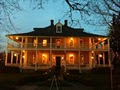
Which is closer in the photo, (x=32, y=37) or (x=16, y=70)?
(x=16, y=70)

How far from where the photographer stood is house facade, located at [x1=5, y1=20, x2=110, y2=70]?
4231 cm

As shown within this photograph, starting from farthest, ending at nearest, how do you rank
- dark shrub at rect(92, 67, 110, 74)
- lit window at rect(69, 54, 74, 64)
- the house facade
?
lit window at rect(69, 54, 74, 64), the house facade, dark shrub at rect(92, 67, 110, 74)

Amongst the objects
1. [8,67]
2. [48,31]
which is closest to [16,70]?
[8,67]

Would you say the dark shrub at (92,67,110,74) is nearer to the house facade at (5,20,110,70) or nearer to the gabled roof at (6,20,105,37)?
the house facade at (5,20,110,70)

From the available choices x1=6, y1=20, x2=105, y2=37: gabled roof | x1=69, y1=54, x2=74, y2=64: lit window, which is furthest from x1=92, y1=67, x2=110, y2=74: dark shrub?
x1=6, y1=20, x2=105, y2=37: gabled roof

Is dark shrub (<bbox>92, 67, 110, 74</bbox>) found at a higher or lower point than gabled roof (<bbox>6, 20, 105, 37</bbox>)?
lower

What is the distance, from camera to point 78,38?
145ft

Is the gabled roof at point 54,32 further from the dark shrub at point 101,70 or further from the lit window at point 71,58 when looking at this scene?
the dark shrub at point 101,70

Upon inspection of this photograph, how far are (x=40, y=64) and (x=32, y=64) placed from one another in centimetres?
132

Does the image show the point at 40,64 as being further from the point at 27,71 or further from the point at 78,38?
the point at 78,38

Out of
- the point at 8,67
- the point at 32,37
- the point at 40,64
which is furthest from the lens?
the point at 32,37

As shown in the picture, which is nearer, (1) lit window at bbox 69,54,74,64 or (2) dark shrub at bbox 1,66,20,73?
(2) dark shrub at bbox 1,66,20,73

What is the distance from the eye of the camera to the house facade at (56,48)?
42.3 meters

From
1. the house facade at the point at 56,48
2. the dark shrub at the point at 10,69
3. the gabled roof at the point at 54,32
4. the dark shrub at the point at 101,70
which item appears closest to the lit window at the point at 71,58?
the house facade at the point at 56,48
